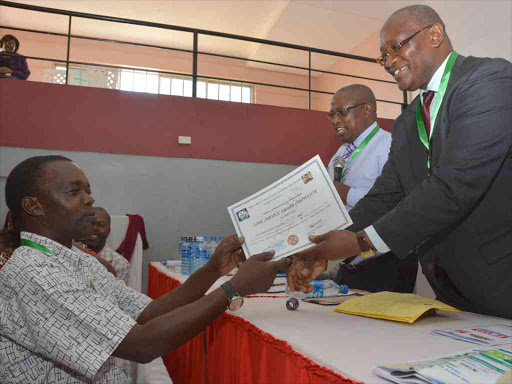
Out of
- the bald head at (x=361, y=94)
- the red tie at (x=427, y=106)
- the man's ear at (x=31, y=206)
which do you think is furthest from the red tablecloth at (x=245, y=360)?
the bald head at (x=361, y=94)

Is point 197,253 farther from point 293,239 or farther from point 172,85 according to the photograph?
point 172,85

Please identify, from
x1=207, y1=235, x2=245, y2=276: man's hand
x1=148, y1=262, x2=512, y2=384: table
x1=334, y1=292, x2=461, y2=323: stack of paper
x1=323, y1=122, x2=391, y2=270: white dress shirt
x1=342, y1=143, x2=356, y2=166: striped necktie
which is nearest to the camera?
x1=148, y1=262, x2=512, y2=384: table

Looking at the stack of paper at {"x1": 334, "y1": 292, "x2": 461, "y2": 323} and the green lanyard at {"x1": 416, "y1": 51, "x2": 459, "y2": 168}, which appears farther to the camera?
the green lanyard at {"x1": 416, "y1": 51, "x2": 459, "y2": 168}

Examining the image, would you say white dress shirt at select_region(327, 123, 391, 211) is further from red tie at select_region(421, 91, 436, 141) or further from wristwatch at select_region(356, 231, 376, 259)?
wristwatch at select_region(356, 231, 376, 259)

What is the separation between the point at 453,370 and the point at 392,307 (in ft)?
1.74

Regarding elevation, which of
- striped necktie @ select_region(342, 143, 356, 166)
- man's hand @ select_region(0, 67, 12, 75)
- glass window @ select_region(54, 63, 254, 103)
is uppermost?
glass window @ select_region(54, 63, 254, 103)

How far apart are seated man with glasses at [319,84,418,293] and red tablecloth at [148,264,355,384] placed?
0.67 m

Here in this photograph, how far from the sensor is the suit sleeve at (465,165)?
1163 mm

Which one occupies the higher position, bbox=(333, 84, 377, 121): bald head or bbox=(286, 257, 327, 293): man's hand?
bbox=(333, 84, 377, 121): bald head

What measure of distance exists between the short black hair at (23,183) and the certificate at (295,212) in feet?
2.07

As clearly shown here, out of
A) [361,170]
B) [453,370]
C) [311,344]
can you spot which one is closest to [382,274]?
[361,170]

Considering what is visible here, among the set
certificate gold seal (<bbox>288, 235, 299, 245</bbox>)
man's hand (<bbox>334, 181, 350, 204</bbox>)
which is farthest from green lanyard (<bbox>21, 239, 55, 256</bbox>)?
man's hand (<bbox>334, 181, 350, 204</bbox>)

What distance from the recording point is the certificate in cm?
129

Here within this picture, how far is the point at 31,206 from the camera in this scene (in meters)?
1.22
